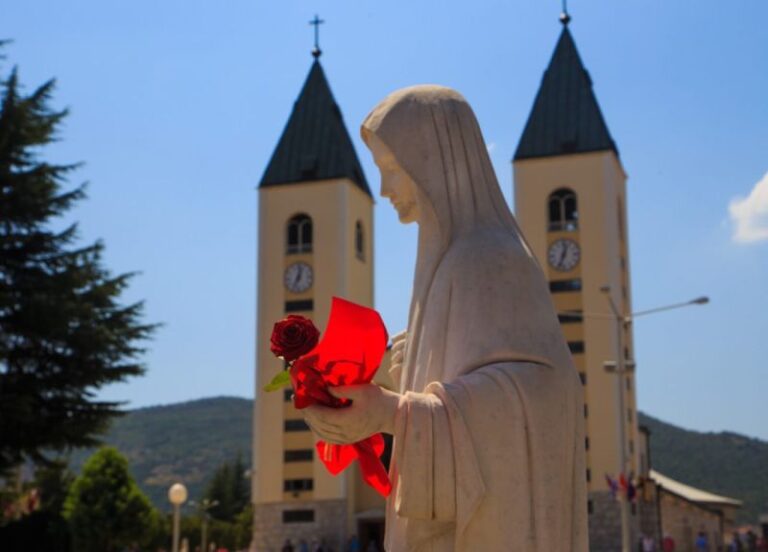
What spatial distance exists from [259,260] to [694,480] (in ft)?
210

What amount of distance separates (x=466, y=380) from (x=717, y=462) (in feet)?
394

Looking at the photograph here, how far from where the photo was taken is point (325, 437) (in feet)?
11.2

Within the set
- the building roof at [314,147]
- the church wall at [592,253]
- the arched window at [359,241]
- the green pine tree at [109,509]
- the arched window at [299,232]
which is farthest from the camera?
the arched window at [359,241]

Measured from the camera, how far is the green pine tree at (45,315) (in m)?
26.2

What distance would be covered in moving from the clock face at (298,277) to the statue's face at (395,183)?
58.3m

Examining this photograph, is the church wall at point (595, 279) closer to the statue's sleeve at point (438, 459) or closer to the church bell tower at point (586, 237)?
the church bell tower at point (586, 237)

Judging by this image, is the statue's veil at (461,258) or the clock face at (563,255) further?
the clock face at (563,255)

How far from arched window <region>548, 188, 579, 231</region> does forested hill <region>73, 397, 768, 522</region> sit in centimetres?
4395

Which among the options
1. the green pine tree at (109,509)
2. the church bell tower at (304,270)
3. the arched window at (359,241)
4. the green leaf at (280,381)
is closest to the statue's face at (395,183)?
the green leaf at (280,381)

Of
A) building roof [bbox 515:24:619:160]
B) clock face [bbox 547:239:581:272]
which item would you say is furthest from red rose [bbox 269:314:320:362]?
building roof [bbox 515:24:619:160]

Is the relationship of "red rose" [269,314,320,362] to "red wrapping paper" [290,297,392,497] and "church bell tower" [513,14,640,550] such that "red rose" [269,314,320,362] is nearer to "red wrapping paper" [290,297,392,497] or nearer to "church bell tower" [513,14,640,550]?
"red wrapping paper" [290,297,392,497]

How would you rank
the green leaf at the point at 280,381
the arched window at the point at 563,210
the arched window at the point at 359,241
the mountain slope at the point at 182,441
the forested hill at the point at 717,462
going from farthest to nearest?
the mountain slope at the point at 182,441, the forested hill at the point at 717,462, the arched window at the point at 359,241, the arched window at the point at 563,210, the green leaf at the point at 280,381

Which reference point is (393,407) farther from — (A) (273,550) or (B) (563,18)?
(B) (563,18)

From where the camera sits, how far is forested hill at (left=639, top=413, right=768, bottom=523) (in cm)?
11006
